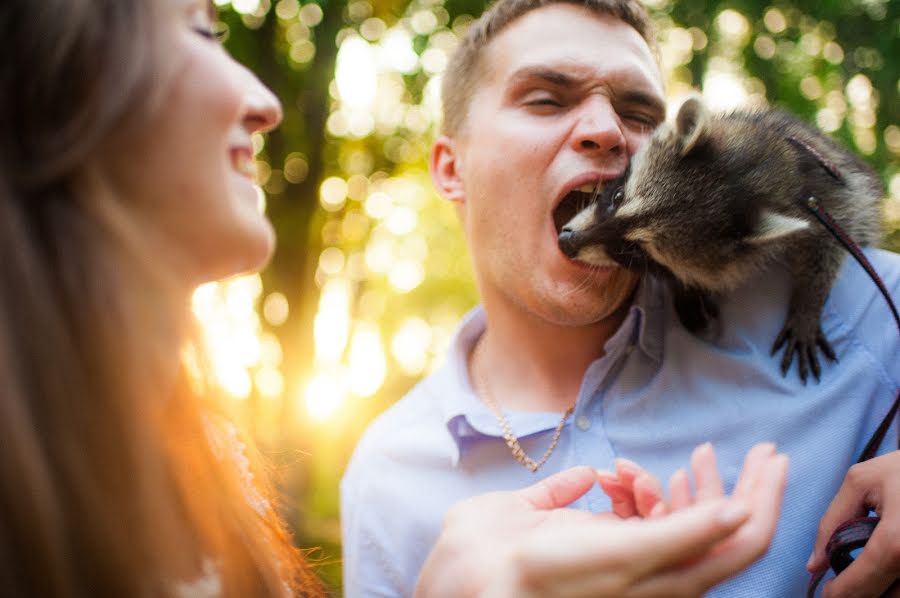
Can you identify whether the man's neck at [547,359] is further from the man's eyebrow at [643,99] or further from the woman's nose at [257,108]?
the woman's nose at [257,108]

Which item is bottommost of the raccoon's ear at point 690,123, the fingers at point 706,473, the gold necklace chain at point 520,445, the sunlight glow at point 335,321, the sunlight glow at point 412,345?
the sunlight glow at point 412,345

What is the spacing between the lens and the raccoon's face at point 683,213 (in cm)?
217

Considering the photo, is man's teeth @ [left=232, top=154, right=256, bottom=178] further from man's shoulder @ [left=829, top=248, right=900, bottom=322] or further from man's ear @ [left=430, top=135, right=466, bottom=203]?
man's shoulder @ [left=829, top=248, right=900, bottom=322]

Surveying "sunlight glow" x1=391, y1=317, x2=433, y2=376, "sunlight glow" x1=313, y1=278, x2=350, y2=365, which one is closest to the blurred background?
"sunlight glow" x1=313, y1=278, x2=350, y2=365

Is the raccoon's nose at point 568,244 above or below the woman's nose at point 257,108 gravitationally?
below

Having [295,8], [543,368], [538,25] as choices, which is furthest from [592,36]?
[295,8]

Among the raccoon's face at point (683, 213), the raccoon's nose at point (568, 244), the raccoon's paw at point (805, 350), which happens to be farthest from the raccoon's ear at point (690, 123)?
the raccoon's paw at point (805, 350)

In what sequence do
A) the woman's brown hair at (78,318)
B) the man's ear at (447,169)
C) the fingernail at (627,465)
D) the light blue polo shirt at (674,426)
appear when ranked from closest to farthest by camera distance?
the woman's brown hair at (78,318) → the fingernail at (627,465) → the light blue polo shirt at (674,426) → the man's ear at (447,169)

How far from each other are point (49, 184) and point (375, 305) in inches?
669

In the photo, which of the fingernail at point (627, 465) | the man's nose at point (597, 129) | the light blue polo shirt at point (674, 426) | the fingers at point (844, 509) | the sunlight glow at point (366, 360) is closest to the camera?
the fingernail at point (627, 465)

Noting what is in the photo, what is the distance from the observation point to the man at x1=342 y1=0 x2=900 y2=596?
6.03 ft

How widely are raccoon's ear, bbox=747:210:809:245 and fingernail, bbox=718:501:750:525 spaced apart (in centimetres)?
132

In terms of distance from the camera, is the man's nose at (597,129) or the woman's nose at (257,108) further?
the man's nose at (597,129)

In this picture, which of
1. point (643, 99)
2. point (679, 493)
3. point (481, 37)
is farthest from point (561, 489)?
point (481, 37)
